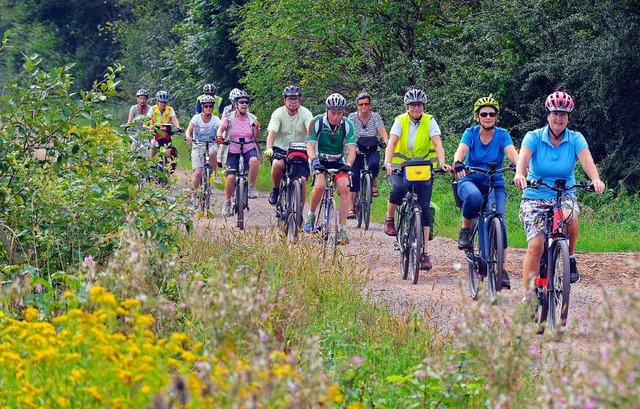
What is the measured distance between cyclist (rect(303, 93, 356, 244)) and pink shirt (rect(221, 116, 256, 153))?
329 cm

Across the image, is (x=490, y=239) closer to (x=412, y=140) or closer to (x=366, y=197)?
(x=412, y=140)

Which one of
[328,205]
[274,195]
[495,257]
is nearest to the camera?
[495,257]

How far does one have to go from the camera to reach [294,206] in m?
14.1

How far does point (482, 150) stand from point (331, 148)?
3276mm

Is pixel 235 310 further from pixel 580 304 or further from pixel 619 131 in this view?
pixel 619 131

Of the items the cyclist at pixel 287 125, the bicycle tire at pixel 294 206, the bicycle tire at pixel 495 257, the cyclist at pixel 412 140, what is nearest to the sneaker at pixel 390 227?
the cyclist at pixel 412 140

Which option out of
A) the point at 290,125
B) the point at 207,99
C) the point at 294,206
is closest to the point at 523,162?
the point at 294,206

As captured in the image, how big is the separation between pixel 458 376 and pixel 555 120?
3900 mm

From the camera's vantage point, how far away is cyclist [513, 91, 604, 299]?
9.02 meters

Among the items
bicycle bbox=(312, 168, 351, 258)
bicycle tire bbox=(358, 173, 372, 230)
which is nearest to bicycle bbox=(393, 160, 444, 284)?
bicycle bbox=(312, 168, 351, 258)

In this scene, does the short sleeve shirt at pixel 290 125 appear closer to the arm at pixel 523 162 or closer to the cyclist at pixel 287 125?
the cyclist at pixel 287 125

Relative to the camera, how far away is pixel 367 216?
16.6m

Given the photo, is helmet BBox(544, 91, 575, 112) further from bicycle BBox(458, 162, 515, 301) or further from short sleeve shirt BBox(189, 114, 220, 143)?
short sleeve shirt BBox(189, 114, 220, 143)

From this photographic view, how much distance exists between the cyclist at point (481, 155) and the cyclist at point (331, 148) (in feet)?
8.75
